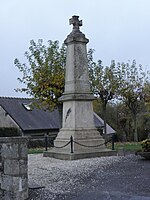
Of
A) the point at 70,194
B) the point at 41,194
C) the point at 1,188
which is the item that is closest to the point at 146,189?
the point at 70,194

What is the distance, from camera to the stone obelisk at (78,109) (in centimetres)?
1272

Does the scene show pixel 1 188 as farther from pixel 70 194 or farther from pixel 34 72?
pixel 34 72

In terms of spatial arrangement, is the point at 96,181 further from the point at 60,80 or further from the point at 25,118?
the point at 25,118

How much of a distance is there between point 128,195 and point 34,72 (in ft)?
57.2

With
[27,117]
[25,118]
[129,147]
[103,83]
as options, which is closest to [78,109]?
[129,147]

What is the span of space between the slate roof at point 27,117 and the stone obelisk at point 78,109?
53.9ft

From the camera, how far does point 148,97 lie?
29.4 metres

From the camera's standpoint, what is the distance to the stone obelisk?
1272 cm

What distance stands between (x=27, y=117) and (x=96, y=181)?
951 inches

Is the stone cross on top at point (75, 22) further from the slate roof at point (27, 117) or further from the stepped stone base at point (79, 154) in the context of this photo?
the slate roof at point (27, 117)

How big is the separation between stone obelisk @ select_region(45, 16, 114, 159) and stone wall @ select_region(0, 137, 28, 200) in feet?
19.5

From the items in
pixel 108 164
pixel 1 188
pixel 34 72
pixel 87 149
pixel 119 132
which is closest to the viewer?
pixel 1 188

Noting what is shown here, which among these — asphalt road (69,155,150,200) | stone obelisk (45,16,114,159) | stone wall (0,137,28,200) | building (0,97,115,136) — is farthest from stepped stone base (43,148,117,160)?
building (0,97,115,136)

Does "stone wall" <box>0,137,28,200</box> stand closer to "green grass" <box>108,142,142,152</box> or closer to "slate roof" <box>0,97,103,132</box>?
"green grass" <box>108,142,142,152</box>
